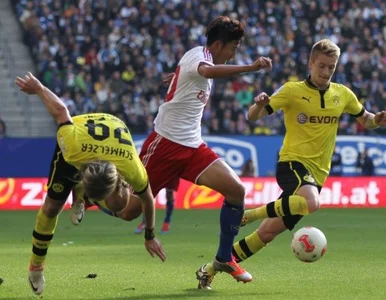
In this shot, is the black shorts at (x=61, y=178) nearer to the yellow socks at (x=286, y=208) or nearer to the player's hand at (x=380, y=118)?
the yellow socks at (x=286, y=208)

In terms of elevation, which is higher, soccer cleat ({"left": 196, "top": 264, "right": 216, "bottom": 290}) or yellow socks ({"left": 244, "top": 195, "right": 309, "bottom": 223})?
yellow socks ({"left": 244, "top": 195, "right": 309, "bottom": 223})

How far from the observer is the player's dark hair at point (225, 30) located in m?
9.87

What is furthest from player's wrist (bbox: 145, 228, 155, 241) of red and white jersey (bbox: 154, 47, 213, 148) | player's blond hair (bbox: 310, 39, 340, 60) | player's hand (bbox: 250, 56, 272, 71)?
player's blond hair (bbox: 310, 39, 340, 60)

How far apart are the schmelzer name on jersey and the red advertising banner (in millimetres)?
14914

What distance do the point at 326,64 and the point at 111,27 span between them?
21337mm

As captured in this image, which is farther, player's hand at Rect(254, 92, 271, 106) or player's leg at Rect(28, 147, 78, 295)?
player's hand at Rect(254, 92, 271, 106)

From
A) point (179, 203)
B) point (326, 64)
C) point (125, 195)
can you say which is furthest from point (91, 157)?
point (179, 203)

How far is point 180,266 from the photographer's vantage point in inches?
474

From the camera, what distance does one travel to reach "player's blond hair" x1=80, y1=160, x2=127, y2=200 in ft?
26.6

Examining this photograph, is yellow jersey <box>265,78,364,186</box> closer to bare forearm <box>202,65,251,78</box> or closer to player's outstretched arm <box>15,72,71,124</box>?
bare forearm <box>202,65,251,78</box>

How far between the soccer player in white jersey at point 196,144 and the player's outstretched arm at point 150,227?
1.01 metres

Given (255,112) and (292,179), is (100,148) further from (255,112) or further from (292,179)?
(292,179)

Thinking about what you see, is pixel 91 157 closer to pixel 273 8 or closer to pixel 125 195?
pixel 125 195

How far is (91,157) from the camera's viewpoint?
27.8ft
